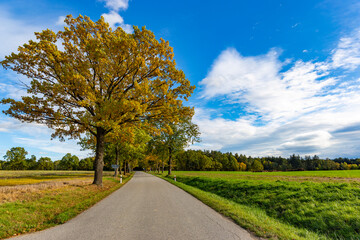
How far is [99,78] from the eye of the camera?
16.3 m

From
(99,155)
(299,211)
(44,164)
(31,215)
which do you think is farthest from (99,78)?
(44,164)

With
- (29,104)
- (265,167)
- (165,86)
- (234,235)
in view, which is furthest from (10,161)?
(265,167)

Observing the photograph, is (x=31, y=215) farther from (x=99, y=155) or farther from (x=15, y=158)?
(x=15, y=158)

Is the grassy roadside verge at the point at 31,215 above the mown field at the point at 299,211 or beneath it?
above

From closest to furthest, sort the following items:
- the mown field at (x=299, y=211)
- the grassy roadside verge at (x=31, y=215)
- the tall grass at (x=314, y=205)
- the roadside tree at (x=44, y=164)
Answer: the grassy roadside verge at (x=31, y=215) → the mown field at (x=299, y=211) → the tall grass at (x=314, y=205) → the roadside tree at (x=44, y=164)

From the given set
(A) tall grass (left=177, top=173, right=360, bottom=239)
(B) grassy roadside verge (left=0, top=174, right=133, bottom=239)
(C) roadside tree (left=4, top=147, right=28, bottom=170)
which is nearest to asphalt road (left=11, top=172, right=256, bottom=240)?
(B) grassy roadside verge (left=0, top=174, right=133, bottom=239)

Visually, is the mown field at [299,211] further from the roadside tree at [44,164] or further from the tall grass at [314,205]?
the roadside tree at [44,164]

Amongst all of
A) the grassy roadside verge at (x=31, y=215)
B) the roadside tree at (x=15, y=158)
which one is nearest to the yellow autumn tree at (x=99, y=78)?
the grassy roadside verge at (x=31, y=215)

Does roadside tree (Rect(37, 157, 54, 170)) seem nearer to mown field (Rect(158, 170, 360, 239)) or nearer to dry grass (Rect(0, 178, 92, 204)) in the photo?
dry grass (Rect(0, 178, 92, 204))

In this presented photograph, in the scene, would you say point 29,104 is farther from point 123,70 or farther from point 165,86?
point 165,86

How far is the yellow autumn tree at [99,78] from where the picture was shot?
13078 millimetres

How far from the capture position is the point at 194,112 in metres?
16.2

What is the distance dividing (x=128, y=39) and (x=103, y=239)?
1197 centimetres

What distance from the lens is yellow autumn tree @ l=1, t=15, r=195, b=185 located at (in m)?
13.1
